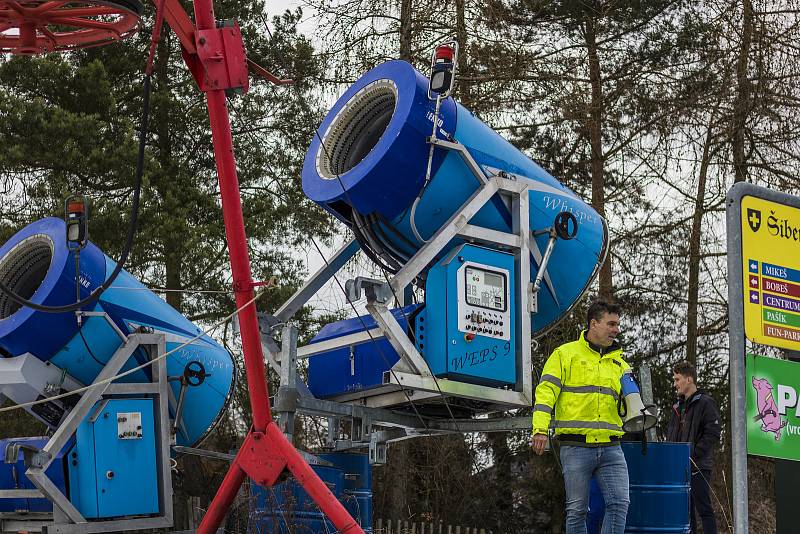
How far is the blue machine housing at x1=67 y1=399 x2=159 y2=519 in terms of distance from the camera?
34.4 feet

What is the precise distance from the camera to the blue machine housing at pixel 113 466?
10.5 m

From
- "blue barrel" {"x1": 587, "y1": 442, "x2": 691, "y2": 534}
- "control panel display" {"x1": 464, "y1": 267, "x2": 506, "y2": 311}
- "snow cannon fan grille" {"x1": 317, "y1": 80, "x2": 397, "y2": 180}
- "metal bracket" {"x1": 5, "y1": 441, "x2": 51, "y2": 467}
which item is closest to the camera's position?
"blue barrel" {"x1": 587, "y1": 442, "x2": 691, "y2": 534}

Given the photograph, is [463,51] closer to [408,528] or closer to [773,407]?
[408,528]

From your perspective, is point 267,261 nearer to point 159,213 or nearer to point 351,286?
point 159,213

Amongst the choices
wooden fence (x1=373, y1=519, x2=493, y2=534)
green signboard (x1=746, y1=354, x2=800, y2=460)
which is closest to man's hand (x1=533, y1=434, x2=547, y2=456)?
green signboard (x1=746, y1=354, x2=800, y2=460)

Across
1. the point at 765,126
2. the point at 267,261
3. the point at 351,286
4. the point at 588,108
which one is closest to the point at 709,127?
the point at 765,126

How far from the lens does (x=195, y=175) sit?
22562 mm

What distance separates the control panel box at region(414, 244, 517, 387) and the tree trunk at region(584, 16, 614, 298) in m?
10.2

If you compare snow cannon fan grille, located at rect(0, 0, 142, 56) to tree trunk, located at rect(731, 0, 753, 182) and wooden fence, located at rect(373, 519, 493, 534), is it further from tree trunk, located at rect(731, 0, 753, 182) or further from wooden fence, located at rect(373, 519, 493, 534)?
tree trunk, located at rect(731, 0, 753, 182)

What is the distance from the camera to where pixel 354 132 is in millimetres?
9773

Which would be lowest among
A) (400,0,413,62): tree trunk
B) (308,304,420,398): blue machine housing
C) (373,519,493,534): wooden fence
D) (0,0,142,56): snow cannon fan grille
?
(373,519,493,534): wooden fence

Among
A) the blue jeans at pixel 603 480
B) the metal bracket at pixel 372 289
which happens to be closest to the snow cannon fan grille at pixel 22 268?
the metal bracket at pixel 372 289

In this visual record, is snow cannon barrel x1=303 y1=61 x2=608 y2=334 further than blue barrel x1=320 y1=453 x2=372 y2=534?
No

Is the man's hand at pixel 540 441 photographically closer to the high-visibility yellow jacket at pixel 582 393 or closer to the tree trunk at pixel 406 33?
Result: the high-visibility yellow jacket at pixel 582 393
